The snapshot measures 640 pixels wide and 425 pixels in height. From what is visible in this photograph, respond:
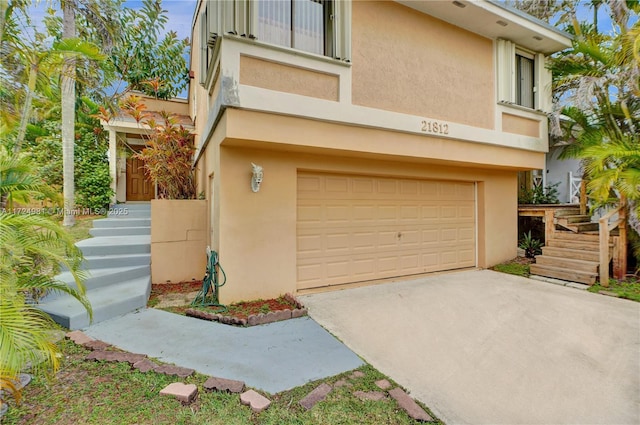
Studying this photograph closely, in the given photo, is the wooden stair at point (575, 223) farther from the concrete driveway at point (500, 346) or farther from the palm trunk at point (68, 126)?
the palm trunk at point (68, 126)

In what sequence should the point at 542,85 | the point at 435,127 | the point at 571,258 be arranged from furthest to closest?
1. the point at 542,85
2. the point at 571,258
3. the point at 435,127

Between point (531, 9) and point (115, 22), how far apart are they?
1433cm

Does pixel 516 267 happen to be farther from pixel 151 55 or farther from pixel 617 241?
pixel 151 55

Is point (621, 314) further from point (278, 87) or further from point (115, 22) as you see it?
point (115, 22)

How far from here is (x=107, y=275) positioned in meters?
5.62

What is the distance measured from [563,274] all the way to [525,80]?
523 cm

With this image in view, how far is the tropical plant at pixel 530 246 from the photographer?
30.4 ft

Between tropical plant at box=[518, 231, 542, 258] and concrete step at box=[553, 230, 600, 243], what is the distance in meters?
1.05

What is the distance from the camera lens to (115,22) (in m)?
8.41

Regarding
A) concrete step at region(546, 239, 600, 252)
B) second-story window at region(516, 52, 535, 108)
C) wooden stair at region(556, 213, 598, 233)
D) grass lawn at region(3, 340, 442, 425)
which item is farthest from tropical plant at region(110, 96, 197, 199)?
wooden stair at region(556, 213, 598, 233)

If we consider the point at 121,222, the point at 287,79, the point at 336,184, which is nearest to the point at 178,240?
the point at 121,222

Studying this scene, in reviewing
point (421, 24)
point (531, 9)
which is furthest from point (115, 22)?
point (531, 9)

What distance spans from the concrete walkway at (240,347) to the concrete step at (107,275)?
3.83 ft

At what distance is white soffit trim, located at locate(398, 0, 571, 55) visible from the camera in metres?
Answer: 6.55
